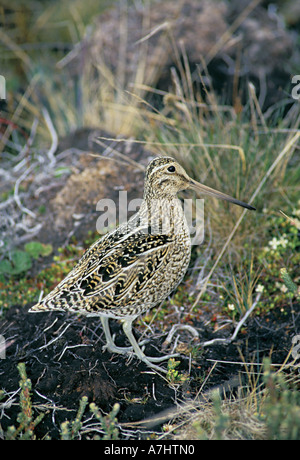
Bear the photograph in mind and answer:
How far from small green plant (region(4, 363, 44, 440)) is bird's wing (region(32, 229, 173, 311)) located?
1.73 feet

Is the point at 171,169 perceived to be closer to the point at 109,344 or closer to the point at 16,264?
the point at 109,344

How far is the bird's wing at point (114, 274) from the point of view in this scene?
11.2 ft

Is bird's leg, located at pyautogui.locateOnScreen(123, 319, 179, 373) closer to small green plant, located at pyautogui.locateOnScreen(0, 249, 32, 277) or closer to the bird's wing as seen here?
the bird's wing

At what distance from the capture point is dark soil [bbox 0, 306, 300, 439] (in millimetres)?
3279

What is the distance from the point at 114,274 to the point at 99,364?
66cm

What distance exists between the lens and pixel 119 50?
7.07 m

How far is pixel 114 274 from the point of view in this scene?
348 cm

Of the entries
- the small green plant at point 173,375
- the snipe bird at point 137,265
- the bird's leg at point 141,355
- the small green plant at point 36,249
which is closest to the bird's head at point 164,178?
the snipe bird at point 137,265

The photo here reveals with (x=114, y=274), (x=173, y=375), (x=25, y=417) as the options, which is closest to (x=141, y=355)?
(x=173, y=375)

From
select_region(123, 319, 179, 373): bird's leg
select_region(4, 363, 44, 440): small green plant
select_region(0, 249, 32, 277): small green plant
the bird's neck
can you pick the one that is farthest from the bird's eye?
select_region(0, 249, 32, 277): small green plant

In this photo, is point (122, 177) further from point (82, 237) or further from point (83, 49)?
point (83, 49)

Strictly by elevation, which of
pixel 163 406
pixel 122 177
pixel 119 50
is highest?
pixel 119 50
